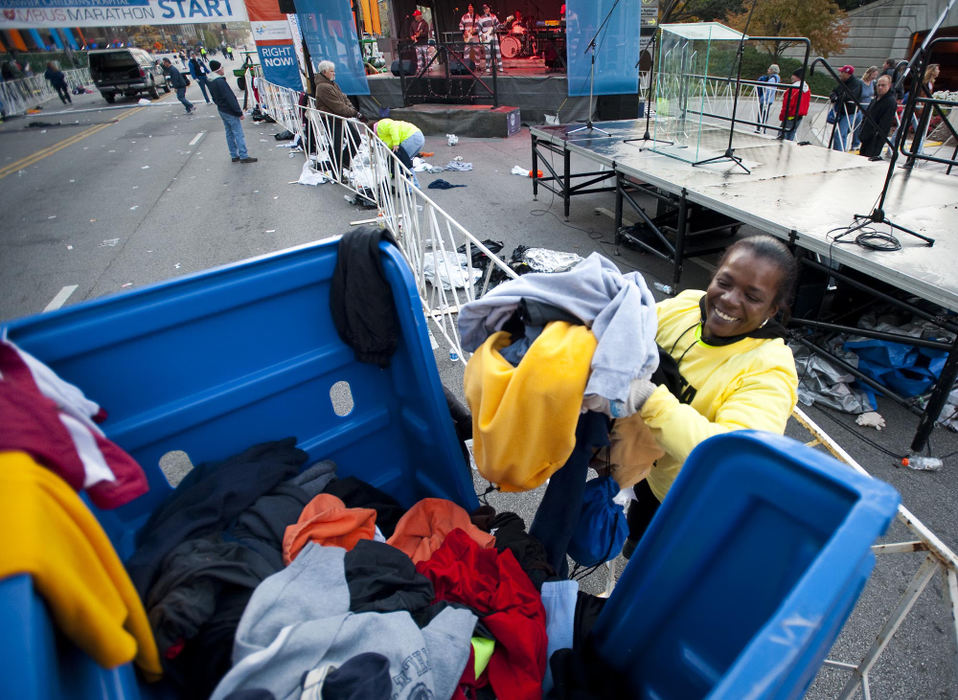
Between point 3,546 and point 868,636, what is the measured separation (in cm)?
305

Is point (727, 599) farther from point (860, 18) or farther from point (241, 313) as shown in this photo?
point (860, 18)

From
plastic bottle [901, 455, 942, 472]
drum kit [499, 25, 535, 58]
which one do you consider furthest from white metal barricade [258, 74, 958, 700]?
drum kit [499, 25, 535, 58]

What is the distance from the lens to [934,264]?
3.30 metres

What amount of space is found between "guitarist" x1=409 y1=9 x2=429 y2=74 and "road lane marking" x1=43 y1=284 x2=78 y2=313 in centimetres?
1247

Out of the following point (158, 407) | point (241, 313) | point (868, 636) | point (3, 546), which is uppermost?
point (3, 546)

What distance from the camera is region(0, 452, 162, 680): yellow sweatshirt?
0.78 metres

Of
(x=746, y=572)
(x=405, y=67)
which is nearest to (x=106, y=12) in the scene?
(x=405, y=67)

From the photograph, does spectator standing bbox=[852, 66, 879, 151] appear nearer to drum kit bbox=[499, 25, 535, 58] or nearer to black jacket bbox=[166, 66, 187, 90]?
drum kit bbox=[499, 25, 535, 58]

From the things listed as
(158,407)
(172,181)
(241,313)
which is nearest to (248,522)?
(158,407)

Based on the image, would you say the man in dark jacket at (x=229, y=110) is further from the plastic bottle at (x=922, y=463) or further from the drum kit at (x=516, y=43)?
the drum kit at (x=516, y=43)

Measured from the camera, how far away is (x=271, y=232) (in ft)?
24.1

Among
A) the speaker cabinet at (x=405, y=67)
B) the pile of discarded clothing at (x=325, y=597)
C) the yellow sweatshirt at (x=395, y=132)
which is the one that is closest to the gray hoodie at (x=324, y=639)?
the pile of discarded clothing at (x=325, y=597)

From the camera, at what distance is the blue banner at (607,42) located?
9695 mm

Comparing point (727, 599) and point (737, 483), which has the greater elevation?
point (737, 483)
